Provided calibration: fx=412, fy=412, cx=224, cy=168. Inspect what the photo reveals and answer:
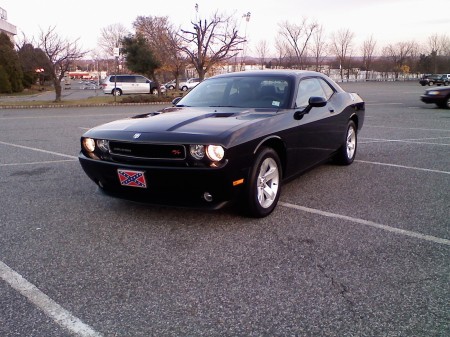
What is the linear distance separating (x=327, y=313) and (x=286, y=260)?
2.38ft

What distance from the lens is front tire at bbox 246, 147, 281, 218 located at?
382 cm

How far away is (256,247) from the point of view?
11.1 feet

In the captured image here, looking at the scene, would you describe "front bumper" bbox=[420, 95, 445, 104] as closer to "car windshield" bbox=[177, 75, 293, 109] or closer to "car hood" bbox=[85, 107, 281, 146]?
"car windshield" bbox=[177, 75, 293, 109]

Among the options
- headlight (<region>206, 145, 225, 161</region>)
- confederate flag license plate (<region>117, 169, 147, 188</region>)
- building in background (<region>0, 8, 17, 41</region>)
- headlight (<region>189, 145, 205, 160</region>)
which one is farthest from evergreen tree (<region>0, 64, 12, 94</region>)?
headlight (<region>206, 145, 225, 161</region>)

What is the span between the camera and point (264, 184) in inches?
160

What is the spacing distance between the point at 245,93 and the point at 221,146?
162 cm

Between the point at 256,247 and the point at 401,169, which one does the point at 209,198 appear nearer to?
the point at 256,247

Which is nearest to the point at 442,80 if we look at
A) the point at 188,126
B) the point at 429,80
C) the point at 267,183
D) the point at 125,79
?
the point at 429,80

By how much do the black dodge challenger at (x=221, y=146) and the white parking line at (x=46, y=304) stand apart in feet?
4.02

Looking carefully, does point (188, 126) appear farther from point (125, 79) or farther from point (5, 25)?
point (5, 25)

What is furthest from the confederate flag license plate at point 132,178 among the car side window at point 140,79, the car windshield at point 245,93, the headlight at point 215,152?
the car side window at point 140,79

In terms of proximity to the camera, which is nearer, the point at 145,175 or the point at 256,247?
the point at 256,247

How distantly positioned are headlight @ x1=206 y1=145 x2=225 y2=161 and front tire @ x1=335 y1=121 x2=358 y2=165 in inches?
122

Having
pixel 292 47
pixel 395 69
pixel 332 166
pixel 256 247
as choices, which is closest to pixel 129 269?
pixel 256 247
